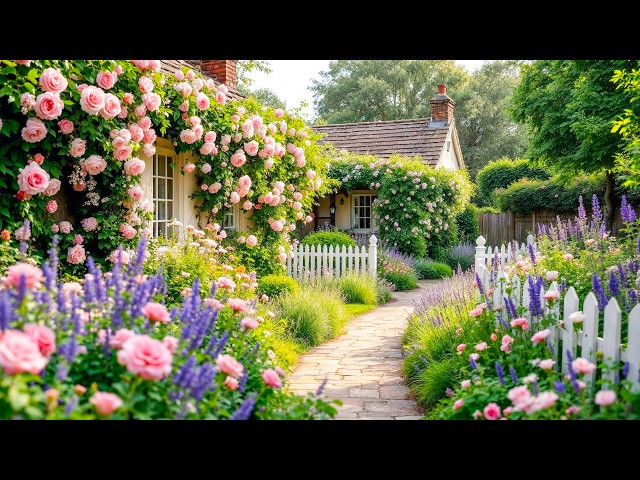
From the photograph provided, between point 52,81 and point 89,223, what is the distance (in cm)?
152

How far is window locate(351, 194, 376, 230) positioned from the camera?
1700cm

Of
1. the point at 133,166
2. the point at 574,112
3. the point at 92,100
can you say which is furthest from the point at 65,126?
the point at 574,112

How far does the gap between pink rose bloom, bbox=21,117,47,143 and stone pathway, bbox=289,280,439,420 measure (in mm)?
3007

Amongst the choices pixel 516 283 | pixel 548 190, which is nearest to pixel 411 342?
pixel 516 283

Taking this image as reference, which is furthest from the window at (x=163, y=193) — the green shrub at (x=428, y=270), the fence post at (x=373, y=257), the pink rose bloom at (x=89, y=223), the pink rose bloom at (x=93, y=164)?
the green shrub at (x=428, y=270)

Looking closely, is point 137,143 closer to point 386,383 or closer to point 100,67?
point 100,67

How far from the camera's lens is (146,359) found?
167 centimetres

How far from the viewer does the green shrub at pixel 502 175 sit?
78.8 ft

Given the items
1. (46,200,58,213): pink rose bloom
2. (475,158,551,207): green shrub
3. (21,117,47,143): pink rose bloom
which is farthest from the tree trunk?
(21,117,47,143): pink rose bloom

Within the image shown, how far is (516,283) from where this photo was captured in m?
4.38

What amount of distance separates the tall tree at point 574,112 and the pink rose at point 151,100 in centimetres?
927

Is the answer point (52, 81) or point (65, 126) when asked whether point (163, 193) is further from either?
point (52, 81)
